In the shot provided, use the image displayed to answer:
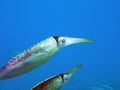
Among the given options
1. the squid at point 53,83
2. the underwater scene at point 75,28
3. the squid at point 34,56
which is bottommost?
the squid at point 53,83

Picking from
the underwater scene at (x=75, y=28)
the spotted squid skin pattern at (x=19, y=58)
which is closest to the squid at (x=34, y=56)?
the spotted squid skin pattern at (x=19, y=58)

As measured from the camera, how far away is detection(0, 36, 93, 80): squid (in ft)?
2.13

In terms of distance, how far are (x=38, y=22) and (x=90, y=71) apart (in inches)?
177

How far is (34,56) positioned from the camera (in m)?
0.65

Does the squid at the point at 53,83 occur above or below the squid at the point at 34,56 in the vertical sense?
below

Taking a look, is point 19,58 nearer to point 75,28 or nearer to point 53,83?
point 53,83

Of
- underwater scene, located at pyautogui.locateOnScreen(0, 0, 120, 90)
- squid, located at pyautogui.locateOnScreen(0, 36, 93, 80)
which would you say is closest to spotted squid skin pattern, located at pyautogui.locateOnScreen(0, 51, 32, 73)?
squid, located at pyautogui.locateOnScreen(0, 36, 93, 80)

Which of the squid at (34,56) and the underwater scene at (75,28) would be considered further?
the underwater scene at (75,28)

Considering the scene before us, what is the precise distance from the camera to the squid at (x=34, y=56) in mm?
648

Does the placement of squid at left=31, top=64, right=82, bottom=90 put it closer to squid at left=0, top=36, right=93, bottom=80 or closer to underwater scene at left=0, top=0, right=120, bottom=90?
squid at left=0, top=36, right=93, bottom=80

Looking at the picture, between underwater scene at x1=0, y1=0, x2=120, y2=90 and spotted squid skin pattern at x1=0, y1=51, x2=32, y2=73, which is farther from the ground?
underwater scene at x1=0, y1=0, x2=120, y2=90

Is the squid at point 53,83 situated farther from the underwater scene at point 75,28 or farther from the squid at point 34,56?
the underwater scene at point 75,28

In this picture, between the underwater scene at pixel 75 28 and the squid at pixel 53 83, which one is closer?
the squid at pixel 53 83

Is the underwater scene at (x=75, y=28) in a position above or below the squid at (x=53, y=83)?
above
